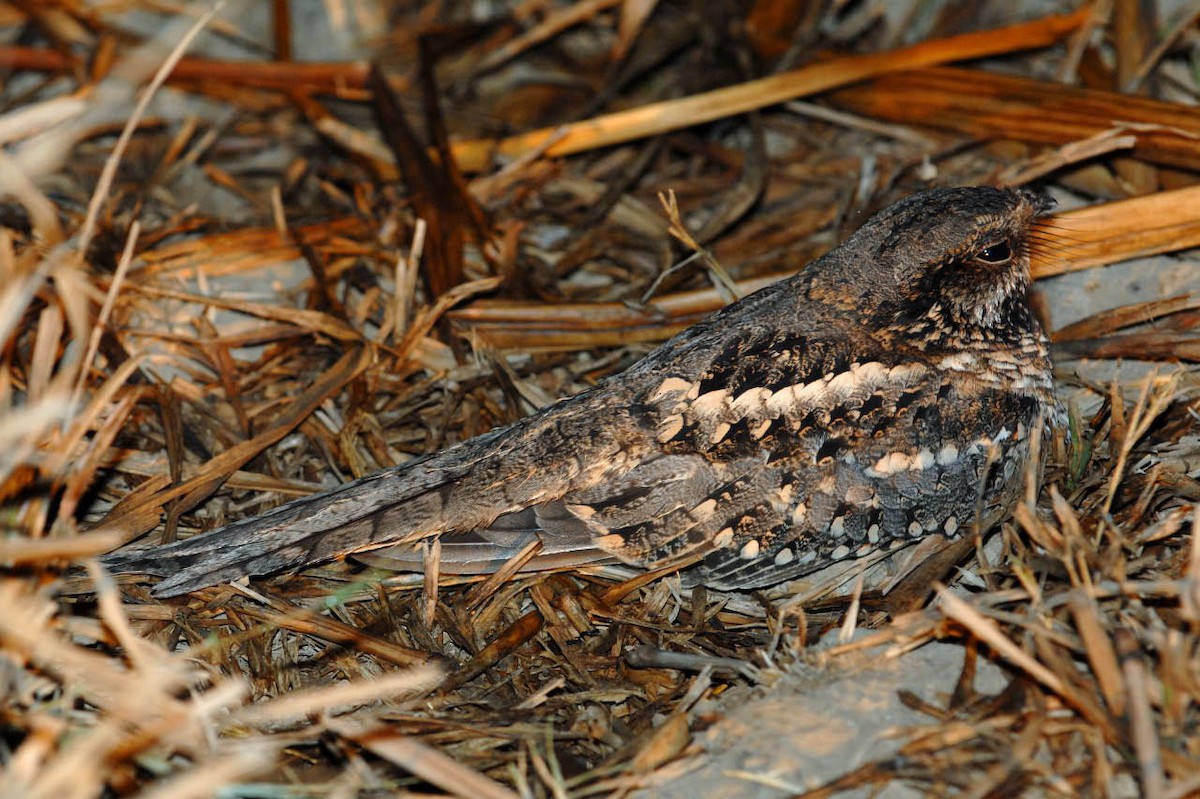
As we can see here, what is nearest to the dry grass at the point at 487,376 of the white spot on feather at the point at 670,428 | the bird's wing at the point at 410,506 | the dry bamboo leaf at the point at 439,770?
the dry bamboo leaf at the point at 439,770

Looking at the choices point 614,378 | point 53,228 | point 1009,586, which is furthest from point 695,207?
point 53,228

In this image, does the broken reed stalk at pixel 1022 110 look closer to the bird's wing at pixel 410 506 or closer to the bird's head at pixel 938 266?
the bird's head at pixel 938 266

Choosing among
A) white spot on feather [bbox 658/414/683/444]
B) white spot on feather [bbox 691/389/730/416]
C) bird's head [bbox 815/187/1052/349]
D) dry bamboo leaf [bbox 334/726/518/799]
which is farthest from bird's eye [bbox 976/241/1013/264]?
dry bamboo leaf [bbox 334/726/518/799]

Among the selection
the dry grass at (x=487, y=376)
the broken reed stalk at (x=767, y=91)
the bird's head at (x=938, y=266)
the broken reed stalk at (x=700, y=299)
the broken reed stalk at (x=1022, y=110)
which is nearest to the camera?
the dry grass at (x=487, y=376)

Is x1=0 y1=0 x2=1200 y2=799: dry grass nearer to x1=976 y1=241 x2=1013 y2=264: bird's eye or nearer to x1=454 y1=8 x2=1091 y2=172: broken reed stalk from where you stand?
x1=454 y1=8 x2=1091 y2=172: broken reed stalk

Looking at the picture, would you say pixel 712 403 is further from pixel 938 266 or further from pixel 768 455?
pixel 938 266

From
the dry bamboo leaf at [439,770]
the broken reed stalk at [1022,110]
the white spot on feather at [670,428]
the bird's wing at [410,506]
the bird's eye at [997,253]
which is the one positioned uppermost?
the broken reed stalk at [1022,110]

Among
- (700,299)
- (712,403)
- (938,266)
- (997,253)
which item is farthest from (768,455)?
(700,299)
